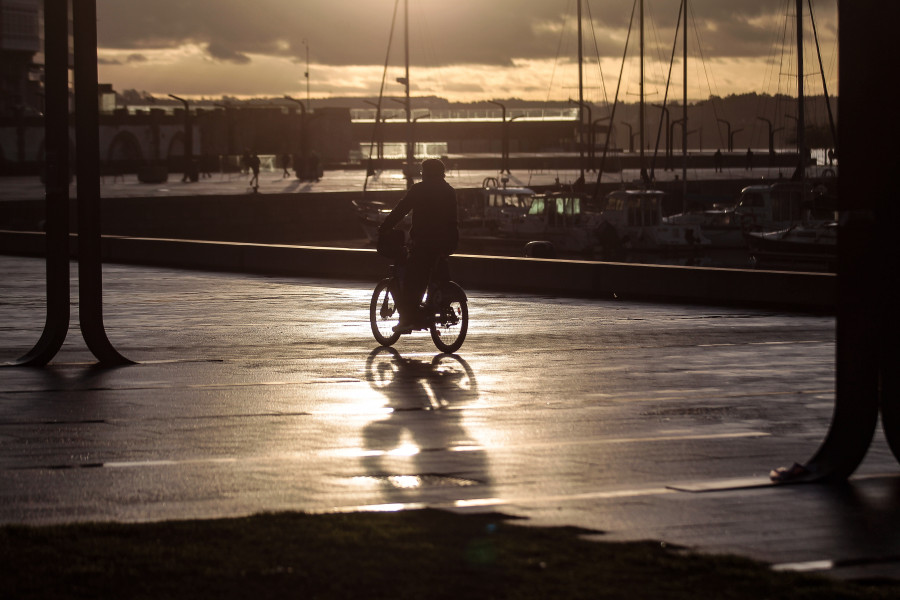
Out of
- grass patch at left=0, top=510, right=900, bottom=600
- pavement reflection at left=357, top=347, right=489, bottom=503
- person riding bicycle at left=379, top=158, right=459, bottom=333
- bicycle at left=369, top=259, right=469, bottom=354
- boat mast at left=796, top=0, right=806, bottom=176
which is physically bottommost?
pavement reflection at left=357, top=347, right=489, bottom=503

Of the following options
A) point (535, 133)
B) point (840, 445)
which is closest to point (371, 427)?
point (840, 445)

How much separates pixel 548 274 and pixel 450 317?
842 cm

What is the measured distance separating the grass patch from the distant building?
13246 cm

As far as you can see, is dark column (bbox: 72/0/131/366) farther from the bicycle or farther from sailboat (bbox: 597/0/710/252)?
sailboat (bbox: 597/0/710/252)

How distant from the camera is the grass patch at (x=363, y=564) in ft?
16.9

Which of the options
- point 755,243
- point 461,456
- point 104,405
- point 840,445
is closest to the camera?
point 840,445

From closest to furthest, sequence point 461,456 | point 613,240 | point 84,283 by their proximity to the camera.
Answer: point 461,456
point 84,283
point 613,240

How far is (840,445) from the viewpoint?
745 cm

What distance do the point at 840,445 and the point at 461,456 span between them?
2.16m

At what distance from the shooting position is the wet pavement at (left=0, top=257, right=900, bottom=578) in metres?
6.70

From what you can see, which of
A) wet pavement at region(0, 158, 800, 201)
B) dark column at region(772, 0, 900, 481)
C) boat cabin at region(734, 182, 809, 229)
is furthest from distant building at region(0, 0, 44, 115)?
dark column at region(772, 0, 900, 481)

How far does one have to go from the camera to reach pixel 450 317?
1395 centimetres

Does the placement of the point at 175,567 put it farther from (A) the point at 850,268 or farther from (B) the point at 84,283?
(B) the point at 84,283

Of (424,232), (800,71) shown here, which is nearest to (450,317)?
(424,232)
